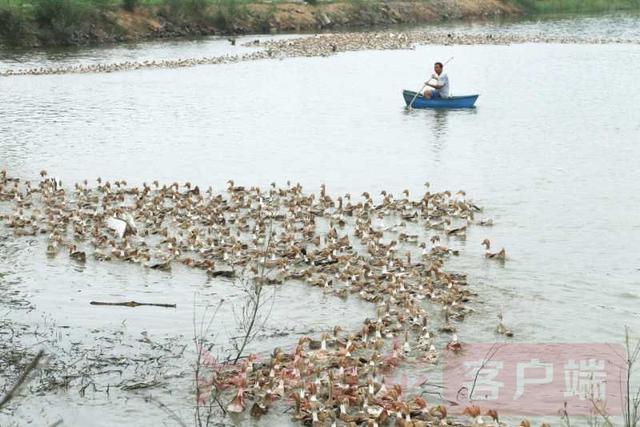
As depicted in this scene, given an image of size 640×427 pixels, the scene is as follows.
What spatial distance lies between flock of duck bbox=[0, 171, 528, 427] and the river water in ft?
1.62

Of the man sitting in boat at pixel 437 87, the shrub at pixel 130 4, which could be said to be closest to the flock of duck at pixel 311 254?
the man sitting in boat at pixel 437 87

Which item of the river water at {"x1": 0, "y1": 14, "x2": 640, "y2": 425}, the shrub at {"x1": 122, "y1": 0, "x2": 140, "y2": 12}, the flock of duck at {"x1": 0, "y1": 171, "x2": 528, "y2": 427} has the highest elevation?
the shrub at {"x1": 122, "y1": 0, "x2": 140, "y2": 12}

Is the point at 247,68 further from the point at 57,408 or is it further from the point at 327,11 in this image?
the point at 57,408

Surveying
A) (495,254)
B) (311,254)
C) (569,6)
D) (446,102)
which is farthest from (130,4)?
(495,254)

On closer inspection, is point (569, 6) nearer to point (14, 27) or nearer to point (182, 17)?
point (182, 17)

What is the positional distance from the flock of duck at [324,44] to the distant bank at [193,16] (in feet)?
22.2

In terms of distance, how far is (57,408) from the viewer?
402 inches

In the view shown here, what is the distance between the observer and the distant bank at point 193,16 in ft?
197

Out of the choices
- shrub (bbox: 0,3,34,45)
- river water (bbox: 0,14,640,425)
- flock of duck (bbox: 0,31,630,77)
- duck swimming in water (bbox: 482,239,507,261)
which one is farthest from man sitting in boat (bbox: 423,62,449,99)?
shrub (bbox: 0,3,34,45)

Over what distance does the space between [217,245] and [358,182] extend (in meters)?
6.83

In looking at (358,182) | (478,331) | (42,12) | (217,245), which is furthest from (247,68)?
(478,331)

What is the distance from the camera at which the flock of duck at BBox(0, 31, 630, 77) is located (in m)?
46.7

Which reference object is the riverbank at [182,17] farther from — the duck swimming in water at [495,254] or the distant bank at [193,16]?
the duck swimming in water at [495,254]

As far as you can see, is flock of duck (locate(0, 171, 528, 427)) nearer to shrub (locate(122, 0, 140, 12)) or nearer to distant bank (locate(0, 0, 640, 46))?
distant bank (locate(0, 0, 640, 46))
